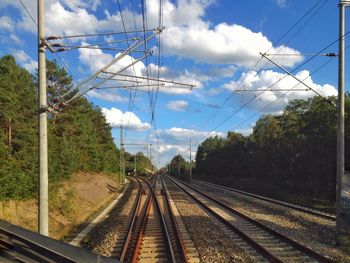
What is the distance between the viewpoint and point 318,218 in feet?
80.7

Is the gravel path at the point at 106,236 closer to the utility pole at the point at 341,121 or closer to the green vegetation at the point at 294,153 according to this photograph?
the utility pole at the point at 341,121

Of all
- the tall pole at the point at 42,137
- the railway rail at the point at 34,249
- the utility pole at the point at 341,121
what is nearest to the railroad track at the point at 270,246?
the utility pole at the point at 341,121

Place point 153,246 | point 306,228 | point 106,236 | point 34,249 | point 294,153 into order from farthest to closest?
point 294,153, point 306,228, point 106,236, point 153,246, point 34,249

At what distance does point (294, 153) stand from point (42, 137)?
53.5m

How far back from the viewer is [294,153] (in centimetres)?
6112

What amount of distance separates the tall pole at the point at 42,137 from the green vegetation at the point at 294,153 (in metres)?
34.9

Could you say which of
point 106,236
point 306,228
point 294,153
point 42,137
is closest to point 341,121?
point 306,228

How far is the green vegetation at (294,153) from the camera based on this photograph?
49.8 metres

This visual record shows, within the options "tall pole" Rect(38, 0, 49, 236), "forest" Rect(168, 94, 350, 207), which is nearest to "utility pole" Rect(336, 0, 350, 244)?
"tall pole" Rect(38, 0, 49, 236)

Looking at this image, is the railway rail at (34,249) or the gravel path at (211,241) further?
the gravel path at (211,241)

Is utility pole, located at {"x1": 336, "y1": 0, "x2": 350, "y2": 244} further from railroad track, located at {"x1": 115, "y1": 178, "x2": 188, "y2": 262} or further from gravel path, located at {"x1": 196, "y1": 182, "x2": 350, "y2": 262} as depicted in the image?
railroad track, located at {"x1": 115, "y1": 178, "x2": 188, "y2": 262}

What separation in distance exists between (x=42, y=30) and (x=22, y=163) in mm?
17388

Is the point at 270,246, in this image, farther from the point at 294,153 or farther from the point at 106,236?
the point at 294,153

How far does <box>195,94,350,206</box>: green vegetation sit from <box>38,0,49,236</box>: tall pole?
114ft
